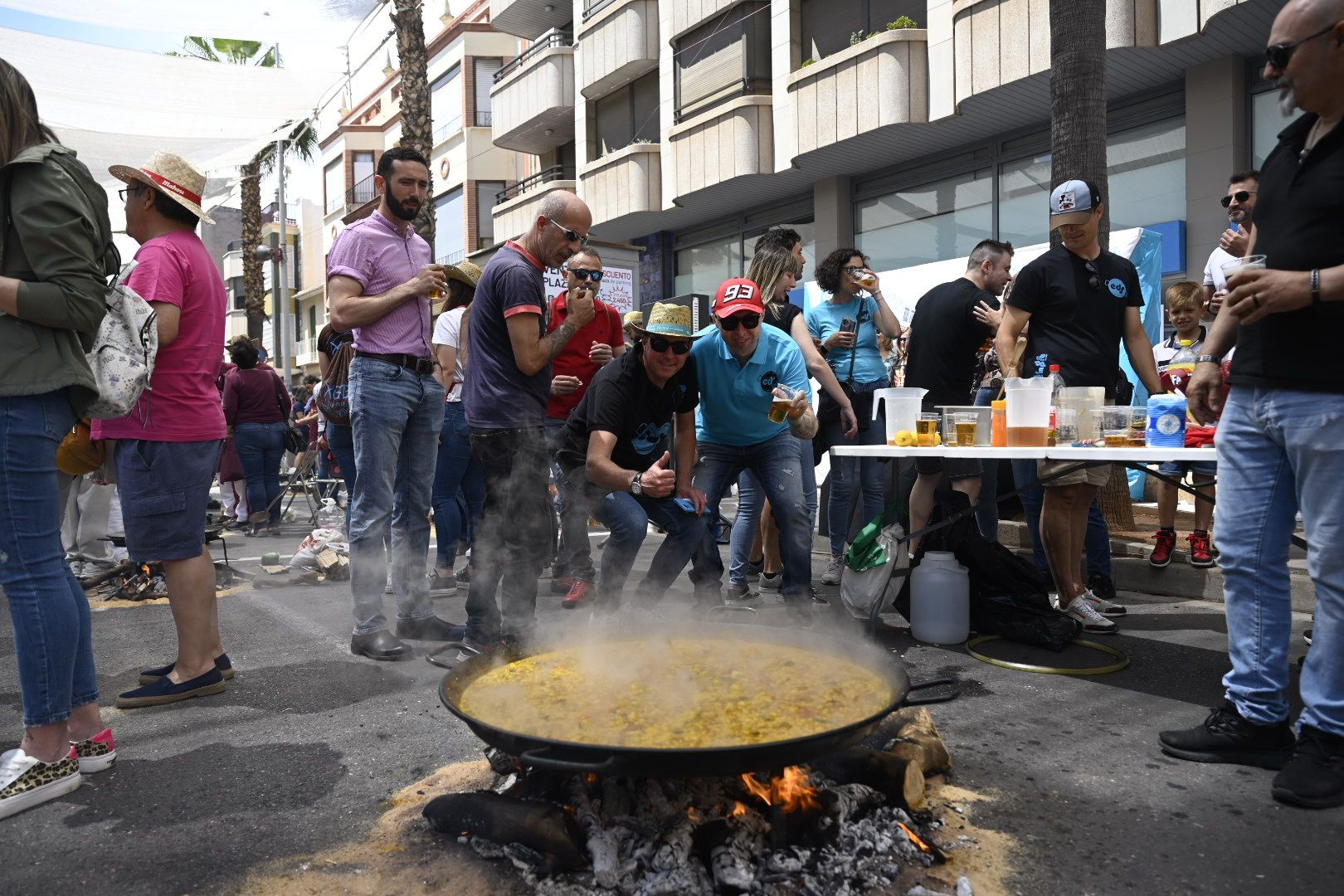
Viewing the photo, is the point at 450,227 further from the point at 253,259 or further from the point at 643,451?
the point at 643,451

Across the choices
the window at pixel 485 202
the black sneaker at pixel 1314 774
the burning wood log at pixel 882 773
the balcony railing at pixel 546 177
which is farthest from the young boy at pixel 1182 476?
the window at pixel 485 202

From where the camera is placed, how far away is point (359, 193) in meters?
38.0

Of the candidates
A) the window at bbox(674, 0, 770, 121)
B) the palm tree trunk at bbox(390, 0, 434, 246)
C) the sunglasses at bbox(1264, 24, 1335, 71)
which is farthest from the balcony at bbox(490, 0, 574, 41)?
the sunglasses at bbox(1264, 24, 1335, 71)

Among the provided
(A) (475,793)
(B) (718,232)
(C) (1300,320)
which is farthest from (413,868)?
(B) (718,232)

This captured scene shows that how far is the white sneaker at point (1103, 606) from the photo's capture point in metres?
4.67

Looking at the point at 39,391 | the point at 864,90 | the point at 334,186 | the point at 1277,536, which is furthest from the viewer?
the point at 334,186

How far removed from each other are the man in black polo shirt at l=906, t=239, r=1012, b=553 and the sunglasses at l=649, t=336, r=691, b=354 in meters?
2.05

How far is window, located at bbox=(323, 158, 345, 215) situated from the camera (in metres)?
38.4

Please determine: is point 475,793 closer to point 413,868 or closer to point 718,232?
point 413,868

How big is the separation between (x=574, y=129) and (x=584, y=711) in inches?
834

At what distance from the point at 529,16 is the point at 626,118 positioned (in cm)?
519

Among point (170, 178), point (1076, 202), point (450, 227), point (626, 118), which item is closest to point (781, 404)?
point (1076, 202)

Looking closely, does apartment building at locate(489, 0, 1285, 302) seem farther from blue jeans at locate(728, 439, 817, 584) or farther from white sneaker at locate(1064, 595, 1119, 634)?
white sneaker at locate(1064, 595, 1119, 634)

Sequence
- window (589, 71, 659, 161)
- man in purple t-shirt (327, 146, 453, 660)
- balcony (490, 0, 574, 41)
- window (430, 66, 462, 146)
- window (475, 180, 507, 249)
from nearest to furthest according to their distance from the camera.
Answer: man in purple t-shirt (327, 146, 453, 660) < window (589, 71, 659, 161) < balcony (490, 0, 574, 41) < window (475, 180, 507, 249) < window (430, 66, 462, 146)
